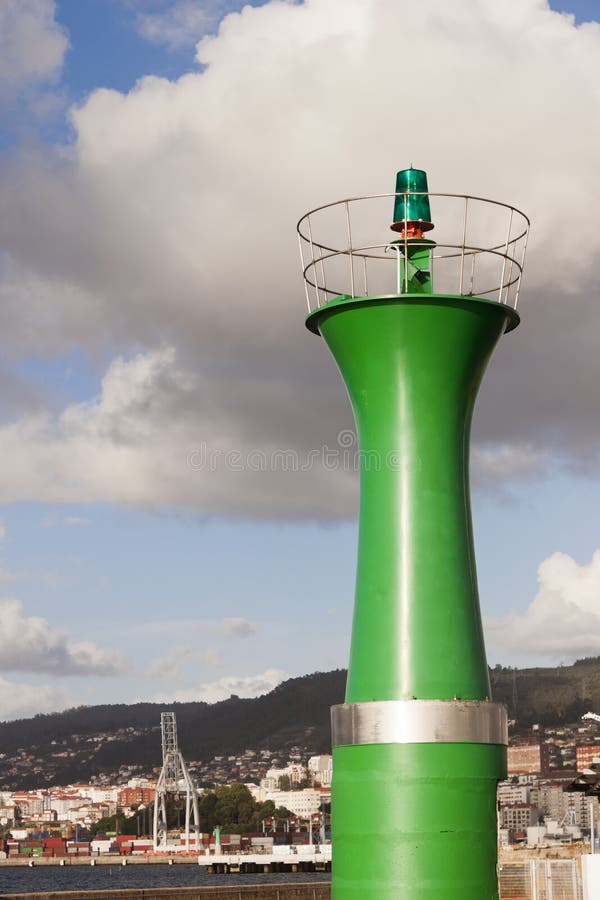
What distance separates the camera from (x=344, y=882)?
47.2 ft

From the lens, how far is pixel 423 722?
46.3ft

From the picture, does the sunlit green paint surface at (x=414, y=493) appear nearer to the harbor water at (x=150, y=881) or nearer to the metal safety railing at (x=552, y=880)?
the metal safety railing at (x=552, y=880)

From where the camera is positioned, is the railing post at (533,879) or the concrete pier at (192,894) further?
the concrete pier at (192,894)

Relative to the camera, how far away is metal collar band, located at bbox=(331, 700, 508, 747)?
46.3 feet

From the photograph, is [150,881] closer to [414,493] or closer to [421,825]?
[421,825]

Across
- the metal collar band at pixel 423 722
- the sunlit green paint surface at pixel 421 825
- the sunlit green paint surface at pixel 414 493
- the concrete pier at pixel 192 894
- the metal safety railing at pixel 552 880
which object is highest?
the sunlit green paint surface at pixel 414 493

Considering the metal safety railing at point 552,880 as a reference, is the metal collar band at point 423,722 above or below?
above

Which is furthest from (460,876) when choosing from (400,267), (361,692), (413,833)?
(400,267)

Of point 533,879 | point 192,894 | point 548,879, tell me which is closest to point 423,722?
point 548,879

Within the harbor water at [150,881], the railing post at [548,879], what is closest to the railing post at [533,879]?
the railing post at [548,879]

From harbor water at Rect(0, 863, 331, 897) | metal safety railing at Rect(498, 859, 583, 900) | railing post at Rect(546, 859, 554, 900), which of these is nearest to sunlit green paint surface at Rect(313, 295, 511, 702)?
railing post at Rect(546, 859, 554, 900)

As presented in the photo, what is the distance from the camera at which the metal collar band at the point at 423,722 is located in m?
14.1

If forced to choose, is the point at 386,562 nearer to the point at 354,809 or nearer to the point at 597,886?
the point at 354,809

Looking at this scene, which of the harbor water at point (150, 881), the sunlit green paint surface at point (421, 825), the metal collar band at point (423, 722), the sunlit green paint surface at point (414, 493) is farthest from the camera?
the harbor water at point (150, 881)
